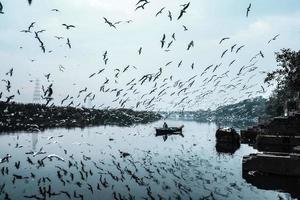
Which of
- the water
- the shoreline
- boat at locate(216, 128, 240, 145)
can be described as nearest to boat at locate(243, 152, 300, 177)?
the water

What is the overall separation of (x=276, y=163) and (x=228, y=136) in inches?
1606

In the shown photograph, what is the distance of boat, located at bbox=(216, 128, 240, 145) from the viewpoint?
6981 cm

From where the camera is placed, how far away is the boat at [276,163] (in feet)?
95.6

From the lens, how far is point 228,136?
232 ft

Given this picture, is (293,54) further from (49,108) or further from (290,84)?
(49,108)

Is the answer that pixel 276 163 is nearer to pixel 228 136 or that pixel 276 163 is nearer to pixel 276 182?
pixel 276 182

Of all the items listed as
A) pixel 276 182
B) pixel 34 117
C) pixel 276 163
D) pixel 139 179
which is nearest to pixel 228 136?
pixel 139 179

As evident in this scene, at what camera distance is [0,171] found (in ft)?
124

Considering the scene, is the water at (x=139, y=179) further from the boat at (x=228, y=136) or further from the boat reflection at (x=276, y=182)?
the boat at (x=228, y=136)

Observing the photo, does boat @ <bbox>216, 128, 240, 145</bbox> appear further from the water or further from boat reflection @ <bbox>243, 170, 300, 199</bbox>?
boat reflection @ <bbox>243, 170, 300, 199</bbox>

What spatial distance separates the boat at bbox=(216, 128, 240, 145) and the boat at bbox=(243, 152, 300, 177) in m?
37.9

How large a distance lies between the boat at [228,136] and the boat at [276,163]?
124 ft

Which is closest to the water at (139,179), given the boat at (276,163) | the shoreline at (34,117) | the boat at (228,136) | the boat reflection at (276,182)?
the boat reflection at (276,182)

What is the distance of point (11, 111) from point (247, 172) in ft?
362
